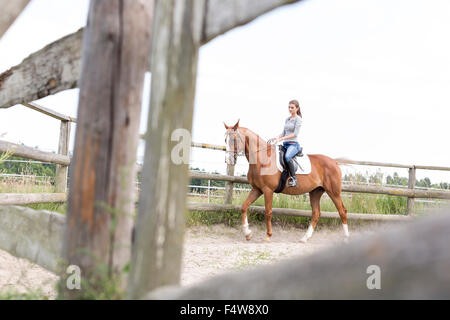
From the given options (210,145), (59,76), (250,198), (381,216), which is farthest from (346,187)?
(59,76)

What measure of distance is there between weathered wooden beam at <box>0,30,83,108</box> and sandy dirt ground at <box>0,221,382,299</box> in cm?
79

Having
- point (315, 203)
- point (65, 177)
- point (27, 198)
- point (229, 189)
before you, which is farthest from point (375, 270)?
point (229, 189)

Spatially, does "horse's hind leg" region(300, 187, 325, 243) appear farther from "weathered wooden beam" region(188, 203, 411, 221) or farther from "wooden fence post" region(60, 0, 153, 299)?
"wooden fence post" region(60, 0, 153, 299)

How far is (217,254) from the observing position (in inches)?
179

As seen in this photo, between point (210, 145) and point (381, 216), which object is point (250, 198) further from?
point (381, 216)

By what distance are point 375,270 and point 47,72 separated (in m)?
1.46

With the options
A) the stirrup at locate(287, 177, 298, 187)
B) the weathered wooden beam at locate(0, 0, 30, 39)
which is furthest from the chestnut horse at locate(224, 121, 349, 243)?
the weathered wooden beam at locate(0, 0, 30, 39)

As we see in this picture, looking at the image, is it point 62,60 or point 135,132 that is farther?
point 62,60

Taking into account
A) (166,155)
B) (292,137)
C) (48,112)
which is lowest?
(166,155)

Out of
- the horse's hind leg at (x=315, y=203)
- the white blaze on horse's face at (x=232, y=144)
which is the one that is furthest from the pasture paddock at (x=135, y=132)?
the horse's hind leg at (x=315, y=203)

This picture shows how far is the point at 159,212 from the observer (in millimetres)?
919

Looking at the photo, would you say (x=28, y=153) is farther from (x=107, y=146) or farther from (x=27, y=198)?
(x=107, y=146)

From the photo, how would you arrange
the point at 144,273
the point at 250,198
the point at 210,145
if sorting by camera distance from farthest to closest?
1. the point at 210,145
2. the point at 250,198
3. the point at 144,273
